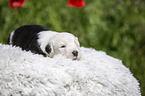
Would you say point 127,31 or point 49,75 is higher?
point 127,31

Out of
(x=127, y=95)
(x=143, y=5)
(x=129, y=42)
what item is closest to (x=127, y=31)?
(x=129, y=42)

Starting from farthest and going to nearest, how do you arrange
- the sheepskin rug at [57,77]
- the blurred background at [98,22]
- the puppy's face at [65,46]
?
1. the blurred background at [98,22]
2. the puppy's face at [65,46]
3. the sheepskin rug at [57,77]

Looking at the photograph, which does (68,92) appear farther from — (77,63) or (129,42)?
(129,42)

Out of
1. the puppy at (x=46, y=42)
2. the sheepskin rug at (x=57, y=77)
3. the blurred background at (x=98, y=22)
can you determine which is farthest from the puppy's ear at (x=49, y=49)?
the blurred background at (x=98, y=22)

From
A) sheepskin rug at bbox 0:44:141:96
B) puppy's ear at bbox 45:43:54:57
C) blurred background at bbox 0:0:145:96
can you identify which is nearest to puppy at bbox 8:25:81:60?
puppy's ear at bbox 45:43:54:57

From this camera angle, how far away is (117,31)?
4344 mm

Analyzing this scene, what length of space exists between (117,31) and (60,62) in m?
2.86

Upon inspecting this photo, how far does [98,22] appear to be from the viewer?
14.3ft

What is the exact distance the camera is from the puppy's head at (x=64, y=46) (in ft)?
6.16

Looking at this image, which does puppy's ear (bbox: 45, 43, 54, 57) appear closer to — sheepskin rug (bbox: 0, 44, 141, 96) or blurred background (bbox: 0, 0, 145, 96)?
sheepskin rug (bbox: 0, 44, 141, 96)

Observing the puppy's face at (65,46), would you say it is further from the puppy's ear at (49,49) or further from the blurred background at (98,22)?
Result: the blurred background at (98,22)

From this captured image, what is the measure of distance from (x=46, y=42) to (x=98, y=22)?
246 centimetres

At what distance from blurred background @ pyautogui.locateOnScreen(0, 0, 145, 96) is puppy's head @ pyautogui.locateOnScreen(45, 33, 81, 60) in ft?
5.42

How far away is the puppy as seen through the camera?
1905 millimetres
